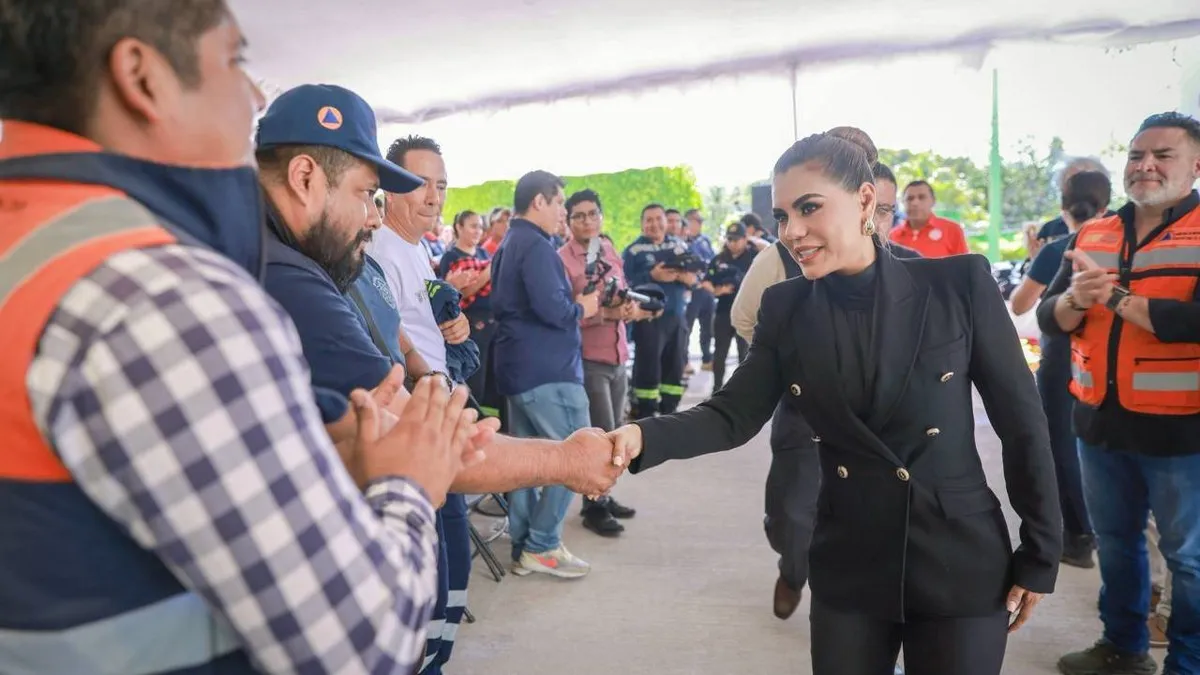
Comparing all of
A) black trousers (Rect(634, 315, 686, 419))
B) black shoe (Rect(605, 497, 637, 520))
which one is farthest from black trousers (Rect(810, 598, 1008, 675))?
black trousers (Rect(634, 315, 686, 419))

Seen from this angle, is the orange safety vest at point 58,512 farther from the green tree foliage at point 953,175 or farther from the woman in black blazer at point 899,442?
the green tree foliage at point 953,175

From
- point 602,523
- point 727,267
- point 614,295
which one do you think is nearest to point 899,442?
point 602,523

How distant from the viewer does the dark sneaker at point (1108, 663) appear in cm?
292

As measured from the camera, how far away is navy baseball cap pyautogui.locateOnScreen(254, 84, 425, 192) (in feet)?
5.54

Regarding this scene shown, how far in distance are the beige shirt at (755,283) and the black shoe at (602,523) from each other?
5.41ft

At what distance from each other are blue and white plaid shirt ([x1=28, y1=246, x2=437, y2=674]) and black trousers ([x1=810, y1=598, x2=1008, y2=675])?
1.42 m

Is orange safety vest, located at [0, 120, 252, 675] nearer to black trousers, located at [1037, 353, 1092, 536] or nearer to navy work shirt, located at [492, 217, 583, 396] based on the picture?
navy work shirt, located at [492, 217, 583, 396]

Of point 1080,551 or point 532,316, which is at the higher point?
point 532,316

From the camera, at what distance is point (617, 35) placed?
18.1 feet

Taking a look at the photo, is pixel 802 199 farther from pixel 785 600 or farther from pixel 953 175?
pixel 953 175

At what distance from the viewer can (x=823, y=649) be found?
194 cm

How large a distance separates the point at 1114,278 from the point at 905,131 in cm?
348

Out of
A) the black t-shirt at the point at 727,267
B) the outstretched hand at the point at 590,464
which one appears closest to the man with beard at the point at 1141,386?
the outstretched hand at the point at 590,464

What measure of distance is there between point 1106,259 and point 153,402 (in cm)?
322
